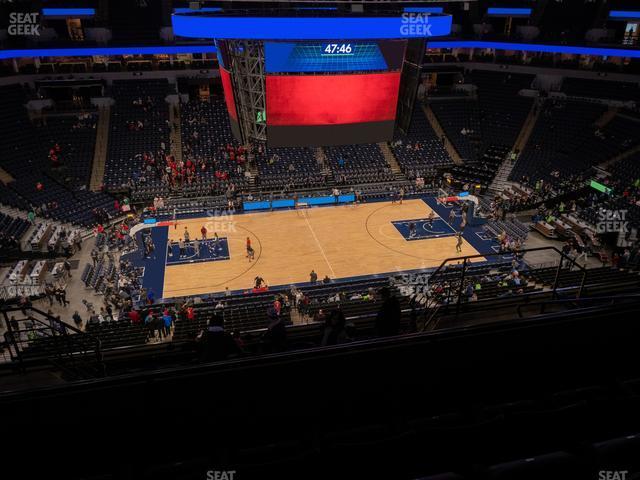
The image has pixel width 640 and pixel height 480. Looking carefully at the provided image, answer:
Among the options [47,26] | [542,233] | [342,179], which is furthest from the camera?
[47,26]

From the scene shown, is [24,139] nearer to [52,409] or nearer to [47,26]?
[47,26]

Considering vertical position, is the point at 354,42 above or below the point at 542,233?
below

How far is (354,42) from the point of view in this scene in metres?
13.1

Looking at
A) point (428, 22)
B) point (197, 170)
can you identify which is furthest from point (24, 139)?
point (428, 22)

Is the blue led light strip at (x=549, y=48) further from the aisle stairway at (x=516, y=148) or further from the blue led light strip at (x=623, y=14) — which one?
the aisle stairway at (x=516, y=148)

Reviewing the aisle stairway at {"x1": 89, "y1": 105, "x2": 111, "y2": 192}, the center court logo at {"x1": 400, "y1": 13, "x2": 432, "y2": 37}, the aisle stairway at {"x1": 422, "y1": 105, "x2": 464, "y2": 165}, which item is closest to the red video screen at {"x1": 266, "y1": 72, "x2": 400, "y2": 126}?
the center court logo at {"x1": 400, "y1": 13, "x2": 432, "y2": 37}

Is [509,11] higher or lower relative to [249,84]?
higher

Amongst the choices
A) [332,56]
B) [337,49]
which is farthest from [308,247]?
[337,49]

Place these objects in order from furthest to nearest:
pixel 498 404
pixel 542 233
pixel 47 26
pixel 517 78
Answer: pixel 517 78 < pixel 47 26 < pixel 542 233 < pixel 498 404

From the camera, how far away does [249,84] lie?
13141 millimetres

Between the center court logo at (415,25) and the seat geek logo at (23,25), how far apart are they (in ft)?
116

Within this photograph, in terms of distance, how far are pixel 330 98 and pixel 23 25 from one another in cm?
3490

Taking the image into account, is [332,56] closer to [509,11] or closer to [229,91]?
[229,91]

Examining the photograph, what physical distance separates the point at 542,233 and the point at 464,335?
25682 millimetres
